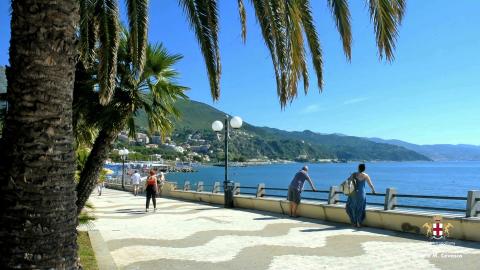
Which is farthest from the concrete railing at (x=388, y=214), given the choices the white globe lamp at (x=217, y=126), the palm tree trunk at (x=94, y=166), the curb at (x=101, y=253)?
the palm tree trunk at (x=94, y=166)

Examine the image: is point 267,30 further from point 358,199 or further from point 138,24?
point 358,199

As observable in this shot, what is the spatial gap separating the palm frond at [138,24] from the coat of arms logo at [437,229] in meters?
7.13

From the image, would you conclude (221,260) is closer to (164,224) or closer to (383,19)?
(383,19)

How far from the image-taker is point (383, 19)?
614cm

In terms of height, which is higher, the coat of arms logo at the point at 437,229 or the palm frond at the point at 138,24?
the palm frond at the point at 138,24

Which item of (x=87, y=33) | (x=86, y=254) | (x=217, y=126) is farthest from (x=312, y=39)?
(x=217, y=126)

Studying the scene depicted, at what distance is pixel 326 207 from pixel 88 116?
297 inches

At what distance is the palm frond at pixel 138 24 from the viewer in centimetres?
741

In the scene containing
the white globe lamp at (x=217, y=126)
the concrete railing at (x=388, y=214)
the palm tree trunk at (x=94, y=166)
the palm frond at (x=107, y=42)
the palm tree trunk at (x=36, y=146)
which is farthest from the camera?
the white globe lamp at (x=217, y=126)

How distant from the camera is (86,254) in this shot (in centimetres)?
836

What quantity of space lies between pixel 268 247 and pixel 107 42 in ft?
16.7

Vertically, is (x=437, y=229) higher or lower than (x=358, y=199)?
lower

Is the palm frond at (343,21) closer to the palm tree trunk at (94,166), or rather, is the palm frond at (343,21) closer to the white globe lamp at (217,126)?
the palm tree trunk at (94,166)

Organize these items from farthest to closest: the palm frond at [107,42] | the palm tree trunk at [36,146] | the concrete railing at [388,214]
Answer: the concrete railing at [388,214] < the palm frond at [107,42] < the palm tree trunk at [36,146]
